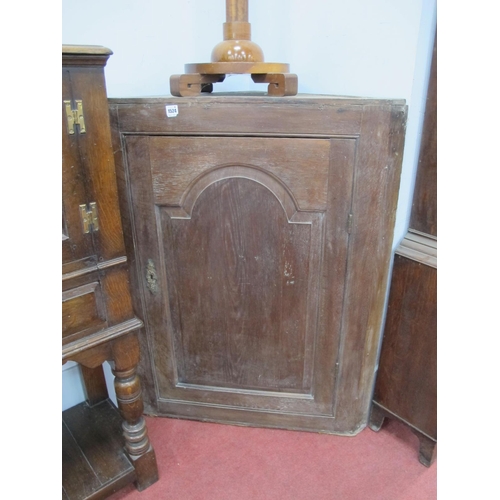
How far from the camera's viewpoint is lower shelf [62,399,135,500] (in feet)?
3.96

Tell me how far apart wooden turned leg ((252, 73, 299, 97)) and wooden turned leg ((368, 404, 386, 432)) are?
42.8 inches

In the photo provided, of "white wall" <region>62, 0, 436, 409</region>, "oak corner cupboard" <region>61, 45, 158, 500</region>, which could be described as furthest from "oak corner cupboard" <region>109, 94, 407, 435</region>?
"oak corner cupboard" <region>61, 45, 158, 500</region>

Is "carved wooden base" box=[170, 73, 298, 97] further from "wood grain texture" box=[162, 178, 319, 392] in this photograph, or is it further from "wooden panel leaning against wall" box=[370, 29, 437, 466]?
"wooden panel leaning against wall" box=[370, 29, 437, 466]

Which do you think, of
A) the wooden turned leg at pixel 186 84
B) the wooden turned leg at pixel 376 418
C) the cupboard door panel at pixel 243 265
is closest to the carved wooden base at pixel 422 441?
the wooden turned leg at pixel 376 418

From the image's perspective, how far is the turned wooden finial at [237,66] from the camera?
3.58 feet

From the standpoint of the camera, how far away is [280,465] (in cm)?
138

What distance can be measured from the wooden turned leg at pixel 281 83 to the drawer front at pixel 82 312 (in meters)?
0.67

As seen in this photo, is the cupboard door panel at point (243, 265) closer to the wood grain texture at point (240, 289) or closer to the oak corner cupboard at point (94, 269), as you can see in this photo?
the wood grain texture at point (240, 289)

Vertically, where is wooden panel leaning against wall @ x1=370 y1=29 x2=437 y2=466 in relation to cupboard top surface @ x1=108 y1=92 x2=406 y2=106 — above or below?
below

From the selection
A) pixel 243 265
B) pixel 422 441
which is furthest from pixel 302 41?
pixel 422 441

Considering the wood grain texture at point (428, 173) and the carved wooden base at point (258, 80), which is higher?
the carved wooden base at point (258, 80)

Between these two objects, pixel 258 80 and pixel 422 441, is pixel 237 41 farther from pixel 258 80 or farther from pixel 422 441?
pixel 422 441
